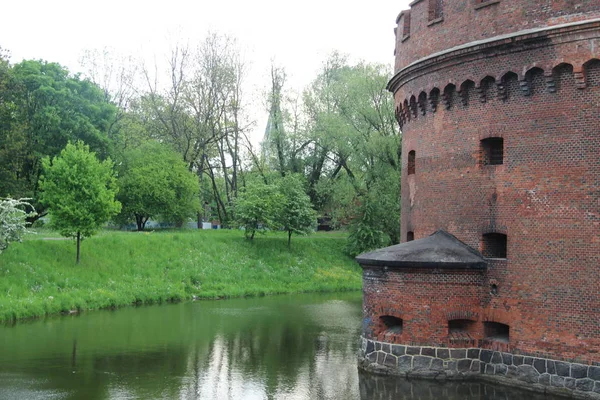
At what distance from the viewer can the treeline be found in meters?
35.1

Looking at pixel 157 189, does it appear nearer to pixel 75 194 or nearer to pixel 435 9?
pixel 75 194

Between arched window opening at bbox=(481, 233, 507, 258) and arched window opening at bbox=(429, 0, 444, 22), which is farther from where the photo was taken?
arched window opening at bbox=(429, 0, 444, 22)

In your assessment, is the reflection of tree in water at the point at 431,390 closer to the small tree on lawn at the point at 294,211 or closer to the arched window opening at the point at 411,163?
the arched window opening at the point at 411,163

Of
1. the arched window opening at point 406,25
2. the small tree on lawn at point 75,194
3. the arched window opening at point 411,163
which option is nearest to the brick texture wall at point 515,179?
the arched window opening at point 406,25

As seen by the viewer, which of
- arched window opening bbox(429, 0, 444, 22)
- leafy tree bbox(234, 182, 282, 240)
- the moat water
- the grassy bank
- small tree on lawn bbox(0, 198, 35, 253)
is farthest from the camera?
leafy tree bbox(234, 182, 282, 240)

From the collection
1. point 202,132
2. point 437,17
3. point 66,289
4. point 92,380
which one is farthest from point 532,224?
point 202,132

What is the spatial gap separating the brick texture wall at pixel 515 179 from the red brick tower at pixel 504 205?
2 cm

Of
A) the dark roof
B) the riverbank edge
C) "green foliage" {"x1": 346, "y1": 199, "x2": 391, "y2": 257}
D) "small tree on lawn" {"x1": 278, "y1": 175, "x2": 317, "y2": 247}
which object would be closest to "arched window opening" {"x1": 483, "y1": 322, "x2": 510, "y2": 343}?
the dark roof

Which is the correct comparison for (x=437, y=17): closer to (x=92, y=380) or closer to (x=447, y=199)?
(x=447, y=199)

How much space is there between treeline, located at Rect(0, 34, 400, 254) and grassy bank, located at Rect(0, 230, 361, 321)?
2.07m

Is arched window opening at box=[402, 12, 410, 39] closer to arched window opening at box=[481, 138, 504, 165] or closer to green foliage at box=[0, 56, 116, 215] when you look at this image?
arched window opening at box=[481, 138, 504, 165]

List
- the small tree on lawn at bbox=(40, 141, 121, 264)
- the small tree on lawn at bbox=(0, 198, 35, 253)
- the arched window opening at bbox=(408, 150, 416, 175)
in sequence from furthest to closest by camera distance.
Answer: the small tree on lawn at bbox=(40, 141, 121, 264), the small tree on lawn at bbox=(0, 198, 35, 253), the arched window opening at bbox=(408, 150, 416, 175)

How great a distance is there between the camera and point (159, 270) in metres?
29.2

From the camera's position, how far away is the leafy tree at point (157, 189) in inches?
1449
